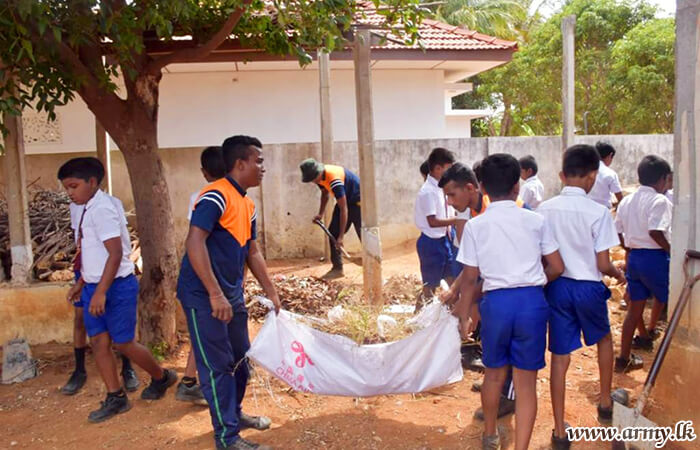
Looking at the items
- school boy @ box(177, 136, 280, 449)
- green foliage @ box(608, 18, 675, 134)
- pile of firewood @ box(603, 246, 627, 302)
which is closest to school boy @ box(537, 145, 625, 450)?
school boy @ box(177, 136, 280, 449)

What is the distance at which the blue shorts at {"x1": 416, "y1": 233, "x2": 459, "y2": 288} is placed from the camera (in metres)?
5.02

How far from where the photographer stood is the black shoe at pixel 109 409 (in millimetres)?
4004

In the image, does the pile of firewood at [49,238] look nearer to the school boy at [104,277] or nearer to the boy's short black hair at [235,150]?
the school boy at [104,277]

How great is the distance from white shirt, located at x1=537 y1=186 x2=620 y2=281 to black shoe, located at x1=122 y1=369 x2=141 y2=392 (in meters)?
3.34

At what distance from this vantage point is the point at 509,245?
3.03 metres

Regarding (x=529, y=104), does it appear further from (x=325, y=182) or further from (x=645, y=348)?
(x=645, y=348)

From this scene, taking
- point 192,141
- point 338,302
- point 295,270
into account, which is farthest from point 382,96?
point 338,302

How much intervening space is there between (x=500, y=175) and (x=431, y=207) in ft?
5.58

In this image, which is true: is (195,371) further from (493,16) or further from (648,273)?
(493,16)

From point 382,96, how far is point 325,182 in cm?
506

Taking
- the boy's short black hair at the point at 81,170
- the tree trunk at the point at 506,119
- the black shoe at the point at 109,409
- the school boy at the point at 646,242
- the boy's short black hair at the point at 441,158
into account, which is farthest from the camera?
the tree trunk at the point at 506,119

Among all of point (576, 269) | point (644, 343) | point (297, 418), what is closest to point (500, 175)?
point (576, 269)

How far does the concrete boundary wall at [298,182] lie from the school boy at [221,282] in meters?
5.68

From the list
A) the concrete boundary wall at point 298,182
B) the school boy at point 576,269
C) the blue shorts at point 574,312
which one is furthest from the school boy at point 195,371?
the concrete boundary wall at point 298,182
